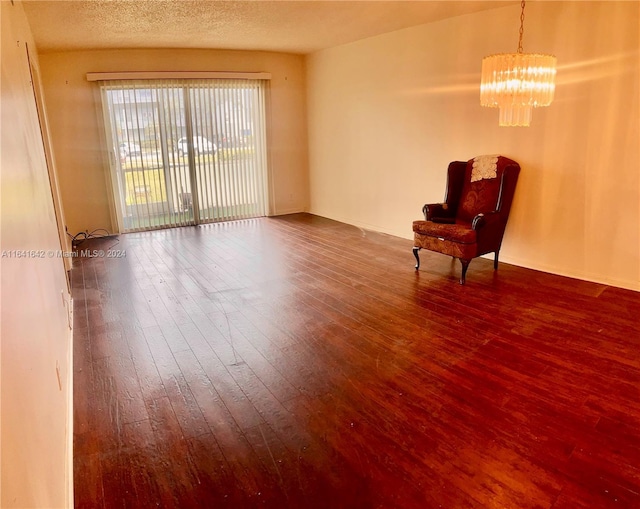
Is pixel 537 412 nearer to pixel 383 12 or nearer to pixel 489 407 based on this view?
pixel 489 407

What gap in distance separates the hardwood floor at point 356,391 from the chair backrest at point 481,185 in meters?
0.70

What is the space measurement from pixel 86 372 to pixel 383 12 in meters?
4.32

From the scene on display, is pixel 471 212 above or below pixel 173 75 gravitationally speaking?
below

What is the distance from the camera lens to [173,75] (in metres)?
6.43

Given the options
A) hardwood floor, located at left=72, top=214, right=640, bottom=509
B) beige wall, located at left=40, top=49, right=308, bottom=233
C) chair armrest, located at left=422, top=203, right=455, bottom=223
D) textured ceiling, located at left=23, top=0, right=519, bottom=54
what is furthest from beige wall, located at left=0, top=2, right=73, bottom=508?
beige wall, located at left=40, top=49, right=308, bottom=233

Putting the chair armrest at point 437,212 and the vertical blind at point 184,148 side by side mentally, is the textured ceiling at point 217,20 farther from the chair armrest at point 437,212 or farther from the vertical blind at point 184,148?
the chair armrest at point 437,212

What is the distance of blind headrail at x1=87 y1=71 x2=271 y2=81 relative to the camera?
6094 millimetres

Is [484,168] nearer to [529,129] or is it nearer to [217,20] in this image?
[529,129]

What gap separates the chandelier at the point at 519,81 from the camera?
343cm

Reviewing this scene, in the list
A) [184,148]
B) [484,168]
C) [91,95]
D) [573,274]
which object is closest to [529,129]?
[484,168]

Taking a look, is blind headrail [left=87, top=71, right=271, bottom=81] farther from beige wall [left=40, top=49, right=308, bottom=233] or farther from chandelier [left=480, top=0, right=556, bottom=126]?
chandelier [left=480, top=0, right=556, bottom=126]

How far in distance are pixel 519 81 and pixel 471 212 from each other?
1.58 metres

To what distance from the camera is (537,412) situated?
2350mm

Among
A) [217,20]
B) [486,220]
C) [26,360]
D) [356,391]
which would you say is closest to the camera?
[26,360]
